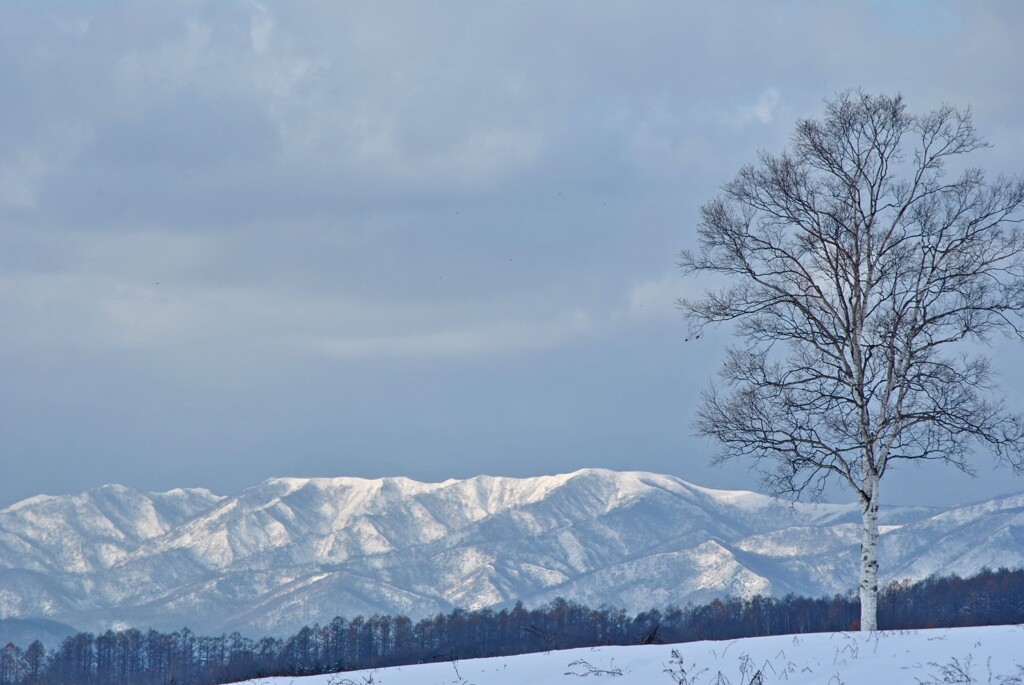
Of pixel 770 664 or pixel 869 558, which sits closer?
pixel 770 664

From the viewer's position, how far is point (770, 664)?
66.6ft

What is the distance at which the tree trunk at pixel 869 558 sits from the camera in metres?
29.5

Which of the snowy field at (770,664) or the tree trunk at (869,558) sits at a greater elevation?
the tree trunk at (869,558)

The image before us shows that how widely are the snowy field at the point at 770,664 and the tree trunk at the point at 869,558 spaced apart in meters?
6.56

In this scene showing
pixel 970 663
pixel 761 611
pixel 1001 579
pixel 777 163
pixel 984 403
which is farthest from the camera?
pixel 761 611

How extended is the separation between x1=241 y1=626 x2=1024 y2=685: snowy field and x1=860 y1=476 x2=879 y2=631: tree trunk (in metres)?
6.56

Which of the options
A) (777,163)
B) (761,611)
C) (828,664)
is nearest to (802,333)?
(777,163)

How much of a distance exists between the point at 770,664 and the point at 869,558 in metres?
11.2

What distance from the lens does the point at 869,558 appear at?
30.5 meters

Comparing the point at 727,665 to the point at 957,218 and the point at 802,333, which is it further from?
the point at 957,218

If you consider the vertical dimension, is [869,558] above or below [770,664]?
above

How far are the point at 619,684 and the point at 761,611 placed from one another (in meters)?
185

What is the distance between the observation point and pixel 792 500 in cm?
3388

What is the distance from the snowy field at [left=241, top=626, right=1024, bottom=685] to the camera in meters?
19.4
